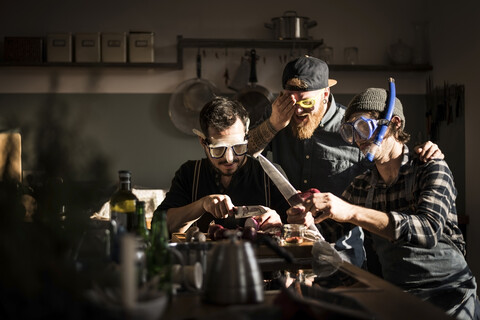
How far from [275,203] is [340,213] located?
79 cm

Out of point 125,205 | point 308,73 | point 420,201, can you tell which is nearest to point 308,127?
point 308,73

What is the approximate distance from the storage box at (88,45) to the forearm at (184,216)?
2769 mm

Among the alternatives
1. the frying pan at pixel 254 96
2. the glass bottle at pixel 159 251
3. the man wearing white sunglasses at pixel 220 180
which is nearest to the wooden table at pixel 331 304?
the glass bottle at pixel 159 251

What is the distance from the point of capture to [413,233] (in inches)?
83.1

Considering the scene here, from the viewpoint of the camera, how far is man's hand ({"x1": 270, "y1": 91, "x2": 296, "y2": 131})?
307 cm

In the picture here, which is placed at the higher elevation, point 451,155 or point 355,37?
point 355,37

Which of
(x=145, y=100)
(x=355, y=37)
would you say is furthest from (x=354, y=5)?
(x=145, y=100)

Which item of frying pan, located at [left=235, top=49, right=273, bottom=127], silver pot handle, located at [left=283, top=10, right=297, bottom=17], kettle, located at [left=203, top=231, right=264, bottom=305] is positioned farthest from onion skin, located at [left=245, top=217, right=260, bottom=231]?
silver pot handle, located at [left=283, top=10, right=297, bottom=17]

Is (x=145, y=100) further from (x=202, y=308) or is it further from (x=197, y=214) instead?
(x=202, y=308)

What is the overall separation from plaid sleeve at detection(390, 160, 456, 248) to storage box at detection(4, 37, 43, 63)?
12.7 ft

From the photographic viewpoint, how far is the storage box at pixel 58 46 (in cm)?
515

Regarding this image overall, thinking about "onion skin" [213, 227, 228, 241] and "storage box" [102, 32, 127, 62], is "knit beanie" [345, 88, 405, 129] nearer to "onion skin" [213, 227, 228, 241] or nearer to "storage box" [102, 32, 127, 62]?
"onion skin" [213, 227, 228, 241]

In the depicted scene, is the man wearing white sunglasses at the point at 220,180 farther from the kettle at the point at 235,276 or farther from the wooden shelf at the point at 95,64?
the wooden shelf at the point at 95,64

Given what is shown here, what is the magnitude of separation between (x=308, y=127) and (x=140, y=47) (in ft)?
8.18
